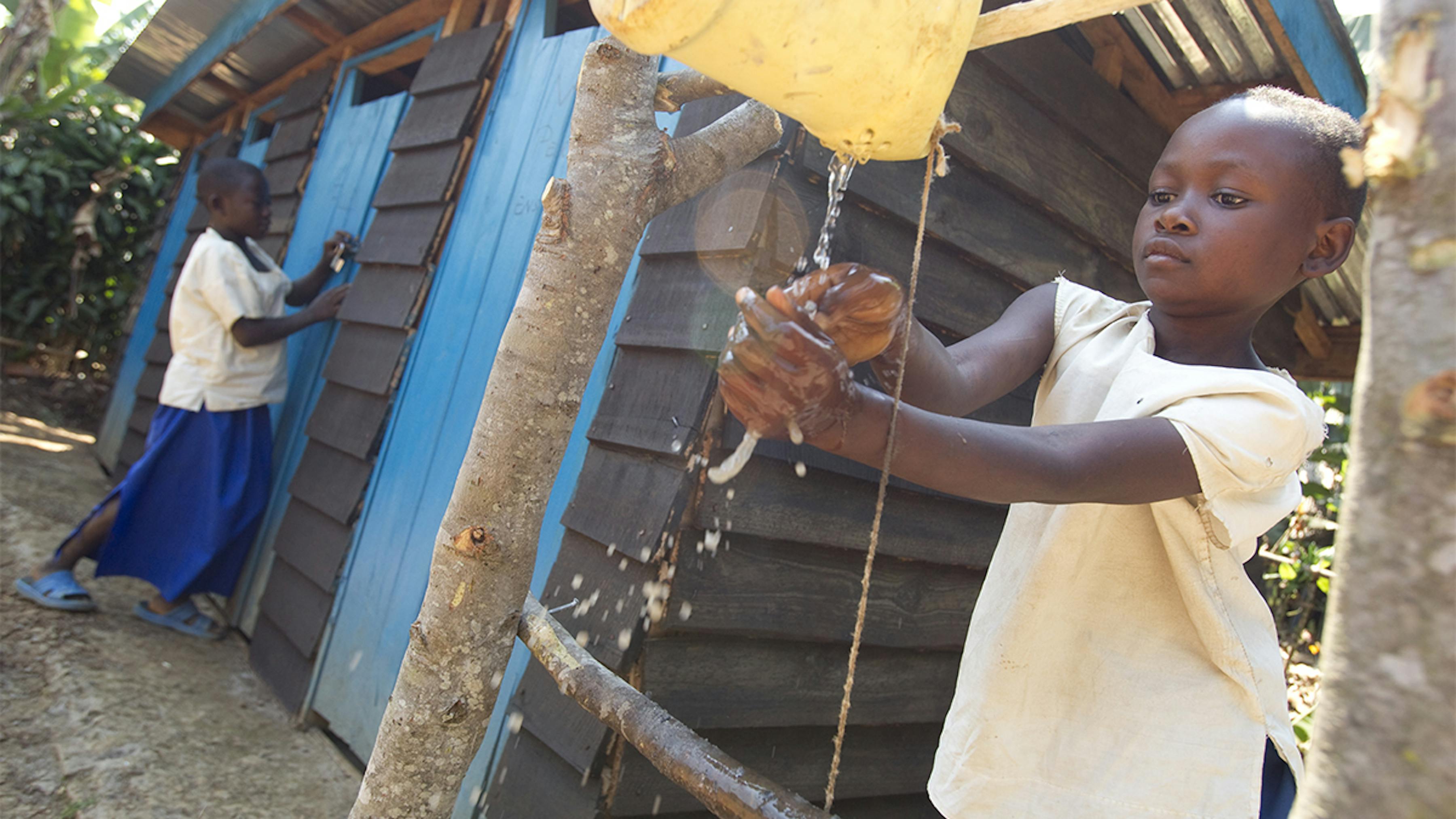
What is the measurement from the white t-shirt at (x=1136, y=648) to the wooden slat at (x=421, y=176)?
255 centimetres

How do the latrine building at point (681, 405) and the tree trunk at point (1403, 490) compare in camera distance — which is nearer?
the tree trunk at point (1403, 490)

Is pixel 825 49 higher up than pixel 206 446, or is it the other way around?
pixel 825 49

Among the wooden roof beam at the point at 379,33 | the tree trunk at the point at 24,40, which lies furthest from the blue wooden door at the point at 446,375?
the tree trunk at the point at 24,40

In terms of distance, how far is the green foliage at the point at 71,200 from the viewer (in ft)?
26.0

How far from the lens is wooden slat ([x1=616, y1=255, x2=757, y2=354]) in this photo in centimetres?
192

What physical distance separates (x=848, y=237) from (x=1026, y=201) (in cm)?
77

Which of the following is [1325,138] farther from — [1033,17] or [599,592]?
[599,592]

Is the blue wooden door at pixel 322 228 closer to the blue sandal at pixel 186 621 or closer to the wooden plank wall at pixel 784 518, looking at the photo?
the blue sandal at pixel 186 621

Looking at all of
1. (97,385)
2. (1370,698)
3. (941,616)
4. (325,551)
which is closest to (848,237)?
(941,616)

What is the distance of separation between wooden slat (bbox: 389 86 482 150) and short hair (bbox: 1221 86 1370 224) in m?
2.63

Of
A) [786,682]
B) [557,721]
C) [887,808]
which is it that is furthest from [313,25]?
[887,808]

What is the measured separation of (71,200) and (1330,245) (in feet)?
32.8

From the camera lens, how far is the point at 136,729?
9.34ft

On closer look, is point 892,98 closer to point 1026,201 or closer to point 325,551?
point 1026,201
